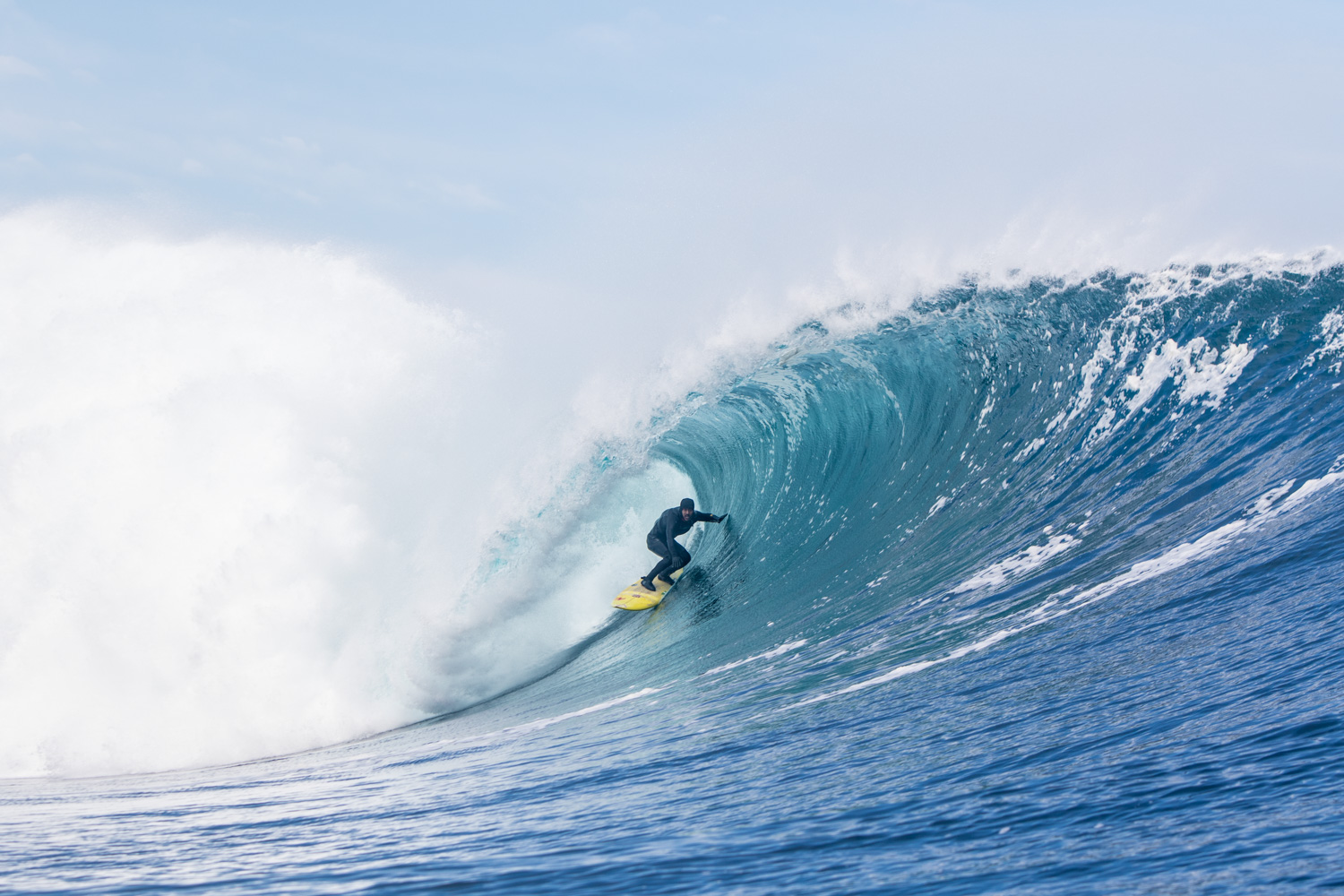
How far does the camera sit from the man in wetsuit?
10086 mm

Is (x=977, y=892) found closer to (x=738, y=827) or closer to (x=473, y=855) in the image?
(x=738, y=827)

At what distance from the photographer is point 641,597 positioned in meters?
10.3

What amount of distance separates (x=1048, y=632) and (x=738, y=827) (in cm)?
273

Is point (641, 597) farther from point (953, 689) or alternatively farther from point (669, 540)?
point (953, 689)

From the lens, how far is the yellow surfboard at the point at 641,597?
10.2 m

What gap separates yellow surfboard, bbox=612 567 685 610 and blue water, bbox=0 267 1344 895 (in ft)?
0.88

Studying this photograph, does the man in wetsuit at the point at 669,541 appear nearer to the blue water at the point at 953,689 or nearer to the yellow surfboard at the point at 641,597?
the yellow surfboard at the point at 641,597

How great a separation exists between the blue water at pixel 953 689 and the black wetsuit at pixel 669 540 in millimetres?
407

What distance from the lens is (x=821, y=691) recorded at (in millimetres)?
5156

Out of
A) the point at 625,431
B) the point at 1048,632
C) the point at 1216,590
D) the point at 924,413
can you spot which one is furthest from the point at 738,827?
the point at 625,431

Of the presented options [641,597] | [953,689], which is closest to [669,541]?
[641,597]

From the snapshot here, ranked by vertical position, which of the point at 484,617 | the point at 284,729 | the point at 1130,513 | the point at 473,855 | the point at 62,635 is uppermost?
the point at 62,635

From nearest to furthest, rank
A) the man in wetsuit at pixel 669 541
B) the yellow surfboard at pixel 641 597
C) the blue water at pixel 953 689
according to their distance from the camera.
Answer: the blue water at pixel 953 689
the man in wetsuit at pixel 669 541
the yellow surfboard at pixel 641 597

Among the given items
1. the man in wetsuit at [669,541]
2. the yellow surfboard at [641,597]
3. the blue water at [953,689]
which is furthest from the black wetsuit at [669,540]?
the blue water at [953,689]
